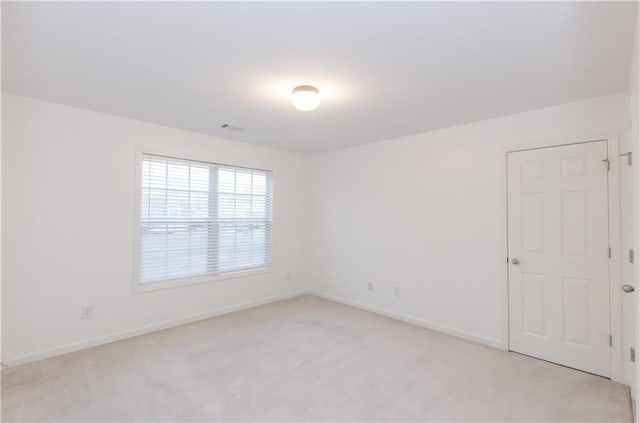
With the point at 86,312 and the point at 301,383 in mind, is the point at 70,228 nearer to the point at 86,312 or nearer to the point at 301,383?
the point at 86,312

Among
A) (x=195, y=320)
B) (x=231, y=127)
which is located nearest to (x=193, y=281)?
(x=195, y=320)

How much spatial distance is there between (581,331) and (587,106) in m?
2.01

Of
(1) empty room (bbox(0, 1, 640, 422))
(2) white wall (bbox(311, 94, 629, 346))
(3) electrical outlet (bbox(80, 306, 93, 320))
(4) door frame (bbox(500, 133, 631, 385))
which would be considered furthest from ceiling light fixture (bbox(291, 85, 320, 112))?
(3) electrical outlet (bbox(80, 306, 93, 320))

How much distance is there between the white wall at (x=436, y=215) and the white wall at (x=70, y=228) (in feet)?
7.58

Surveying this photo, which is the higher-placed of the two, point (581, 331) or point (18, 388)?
point (581, 331)

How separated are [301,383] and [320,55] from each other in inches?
97.2

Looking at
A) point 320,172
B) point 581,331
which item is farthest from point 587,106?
point 320,172

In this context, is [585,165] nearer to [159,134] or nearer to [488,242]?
[488,242]

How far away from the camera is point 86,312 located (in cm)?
320

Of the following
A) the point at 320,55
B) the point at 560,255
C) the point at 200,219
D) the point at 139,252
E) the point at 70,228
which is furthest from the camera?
the point at 200,219

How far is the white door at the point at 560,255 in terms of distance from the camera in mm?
2738

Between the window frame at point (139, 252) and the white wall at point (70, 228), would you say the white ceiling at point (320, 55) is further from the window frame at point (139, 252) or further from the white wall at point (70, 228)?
the window frame at point (139, 252)

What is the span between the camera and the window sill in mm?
3600

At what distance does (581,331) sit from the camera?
2816mm
